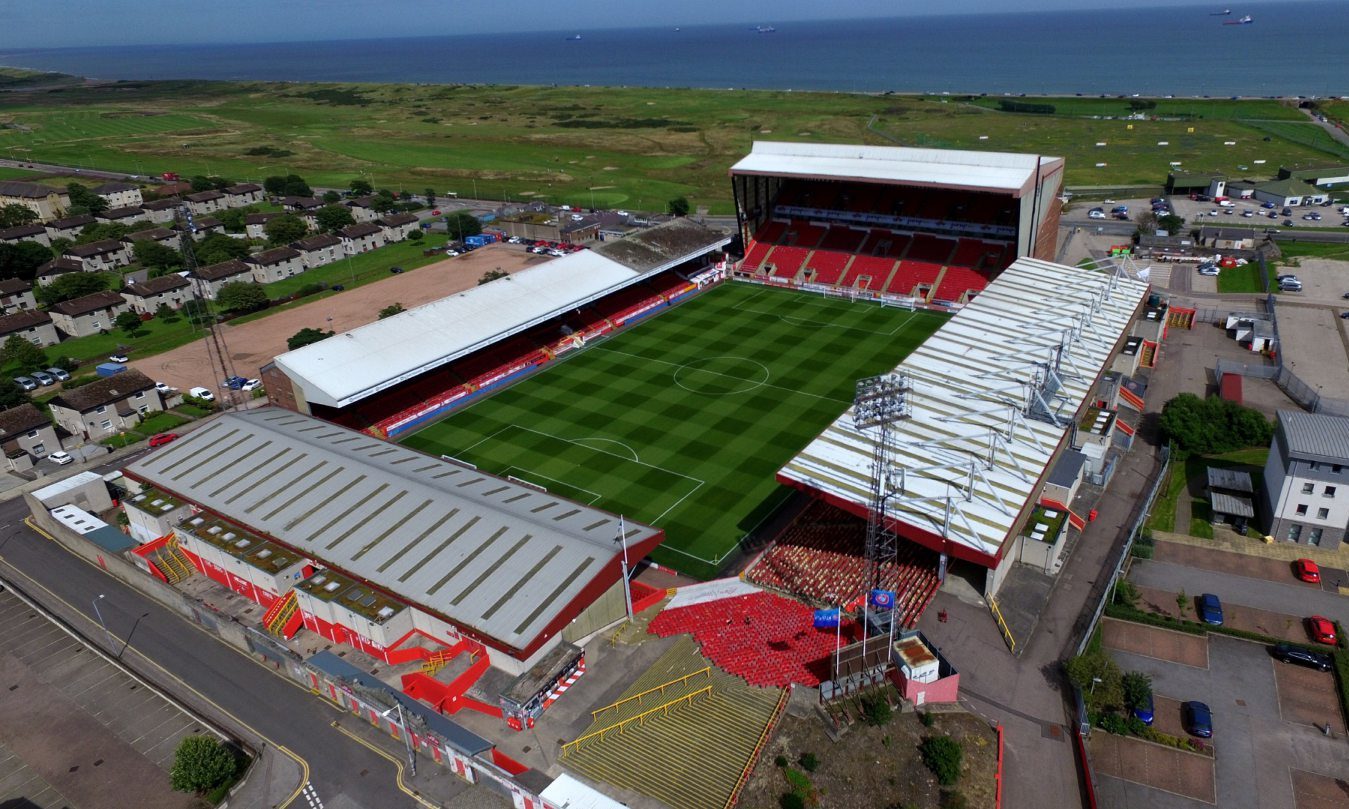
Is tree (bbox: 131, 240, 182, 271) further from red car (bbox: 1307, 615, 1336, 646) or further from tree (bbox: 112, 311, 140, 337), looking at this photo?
red car (bbox: 1307, 615, 1336, 646)

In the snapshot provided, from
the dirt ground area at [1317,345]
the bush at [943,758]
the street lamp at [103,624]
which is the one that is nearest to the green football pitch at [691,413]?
the bush at [943,758]

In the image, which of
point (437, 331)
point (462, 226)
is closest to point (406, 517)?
point (437, 331)

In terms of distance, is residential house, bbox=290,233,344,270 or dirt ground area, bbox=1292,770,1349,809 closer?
dirt ground area, bbox=1292,770,1349,809

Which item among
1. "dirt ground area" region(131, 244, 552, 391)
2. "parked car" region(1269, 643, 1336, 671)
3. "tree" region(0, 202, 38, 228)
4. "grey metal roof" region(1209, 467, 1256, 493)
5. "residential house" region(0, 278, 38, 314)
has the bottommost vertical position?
"parked car" region(1269, 643, 1336, 671)

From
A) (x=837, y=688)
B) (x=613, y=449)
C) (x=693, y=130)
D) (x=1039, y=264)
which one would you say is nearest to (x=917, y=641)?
(x=837, y=688)

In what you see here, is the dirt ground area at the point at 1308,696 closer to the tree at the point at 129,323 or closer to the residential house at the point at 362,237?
the tree at the point at 129,323

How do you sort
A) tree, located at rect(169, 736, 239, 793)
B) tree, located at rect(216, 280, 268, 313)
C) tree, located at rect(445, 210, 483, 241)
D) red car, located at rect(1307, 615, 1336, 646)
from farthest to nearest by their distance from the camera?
tree, located at rect(445, 210, 483, 241) < tree, located at rect(216, 280, 268, 313) < red car, located at rect(1307, 615, 1336, 646) < tree, located at rect(169, 736, 239, 793)

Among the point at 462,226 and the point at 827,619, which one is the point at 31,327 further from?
the point at 827,619

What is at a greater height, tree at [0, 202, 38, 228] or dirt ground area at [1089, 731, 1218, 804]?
tree at [0, 202, 38, 228]

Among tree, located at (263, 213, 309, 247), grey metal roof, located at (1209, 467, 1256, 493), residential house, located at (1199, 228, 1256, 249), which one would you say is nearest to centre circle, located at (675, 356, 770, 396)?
grey metal roof, located at (1209, 467, 1256, 493)
